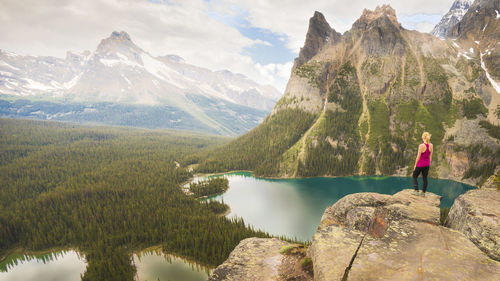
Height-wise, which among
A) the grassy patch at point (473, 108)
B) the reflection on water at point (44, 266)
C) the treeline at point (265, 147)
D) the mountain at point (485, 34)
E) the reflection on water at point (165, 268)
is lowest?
the reflection on water at point (44, 266)

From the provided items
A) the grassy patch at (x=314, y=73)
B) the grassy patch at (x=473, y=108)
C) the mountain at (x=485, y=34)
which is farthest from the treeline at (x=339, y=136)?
the mountain at (x=485, y=34)

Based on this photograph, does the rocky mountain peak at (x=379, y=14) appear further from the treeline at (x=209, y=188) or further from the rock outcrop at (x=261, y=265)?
the rock outcrop at (x=261, y=265)

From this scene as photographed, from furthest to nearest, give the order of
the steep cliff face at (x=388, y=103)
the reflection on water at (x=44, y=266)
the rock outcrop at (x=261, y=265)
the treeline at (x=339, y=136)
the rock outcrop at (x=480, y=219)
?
the treeline at (x=339, y=136) < the steep cliff face at (x=388, y=103) < the reflection on water at (x=44, y=266) < the rock outcrop at (x=261, y=265) < the rock outcrop at (x=480, y=219)

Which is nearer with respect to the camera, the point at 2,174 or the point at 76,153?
the point at 2,174

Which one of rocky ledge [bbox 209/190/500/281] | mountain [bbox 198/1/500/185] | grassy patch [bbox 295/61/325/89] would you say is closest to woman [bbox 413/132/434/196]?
rocky ledge [bbox 209/190/500/281]

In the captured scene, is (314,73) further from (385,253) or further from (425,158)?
(385,253)

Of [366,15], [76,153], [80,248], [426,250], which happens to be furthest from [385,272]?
[366,15]

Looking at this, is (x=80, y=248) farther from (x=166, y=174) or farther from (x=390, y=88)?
(x=390, y=88)
